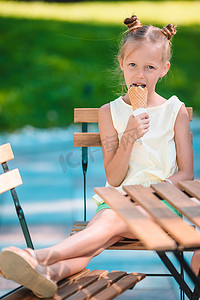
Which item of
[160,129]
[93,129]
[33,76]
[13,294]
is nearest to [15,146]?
[93,129]

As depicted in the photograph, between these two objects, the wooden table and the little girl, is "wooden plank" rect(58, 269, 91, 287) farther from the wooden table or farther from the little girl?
the wooden table

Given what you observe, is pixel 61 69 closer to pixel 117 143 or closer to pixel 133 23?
pixel 133 23

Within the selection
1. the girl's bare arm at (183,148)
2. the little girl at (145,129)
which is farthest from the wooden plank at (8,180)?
the girl's bare arm at (183,148)

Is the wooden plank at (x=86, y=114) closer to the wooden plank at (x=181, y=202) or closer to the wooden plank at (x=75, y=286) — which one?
the wooden plank at (x=181, y=202)

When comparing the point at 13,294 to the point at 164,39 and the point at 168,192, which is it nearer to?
the point at 168,192

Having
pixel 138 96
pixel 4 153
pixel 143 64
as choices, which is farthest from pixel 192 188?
pixel 4 153

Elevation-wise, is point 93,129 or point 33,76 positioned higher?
point 33,76

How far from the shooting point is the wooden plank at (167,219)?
4.99 feet

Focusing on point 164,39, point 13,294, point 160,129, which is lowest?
point 13,294

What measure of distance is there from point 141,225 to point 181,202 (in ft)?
1.01

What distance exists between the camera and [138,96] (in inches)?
101

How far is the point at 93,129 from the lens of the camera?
8.98 metres

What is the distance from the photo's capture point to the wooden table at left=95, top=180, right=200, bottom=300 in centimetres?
152

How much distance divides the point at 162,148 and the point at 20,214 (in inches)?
31.3
